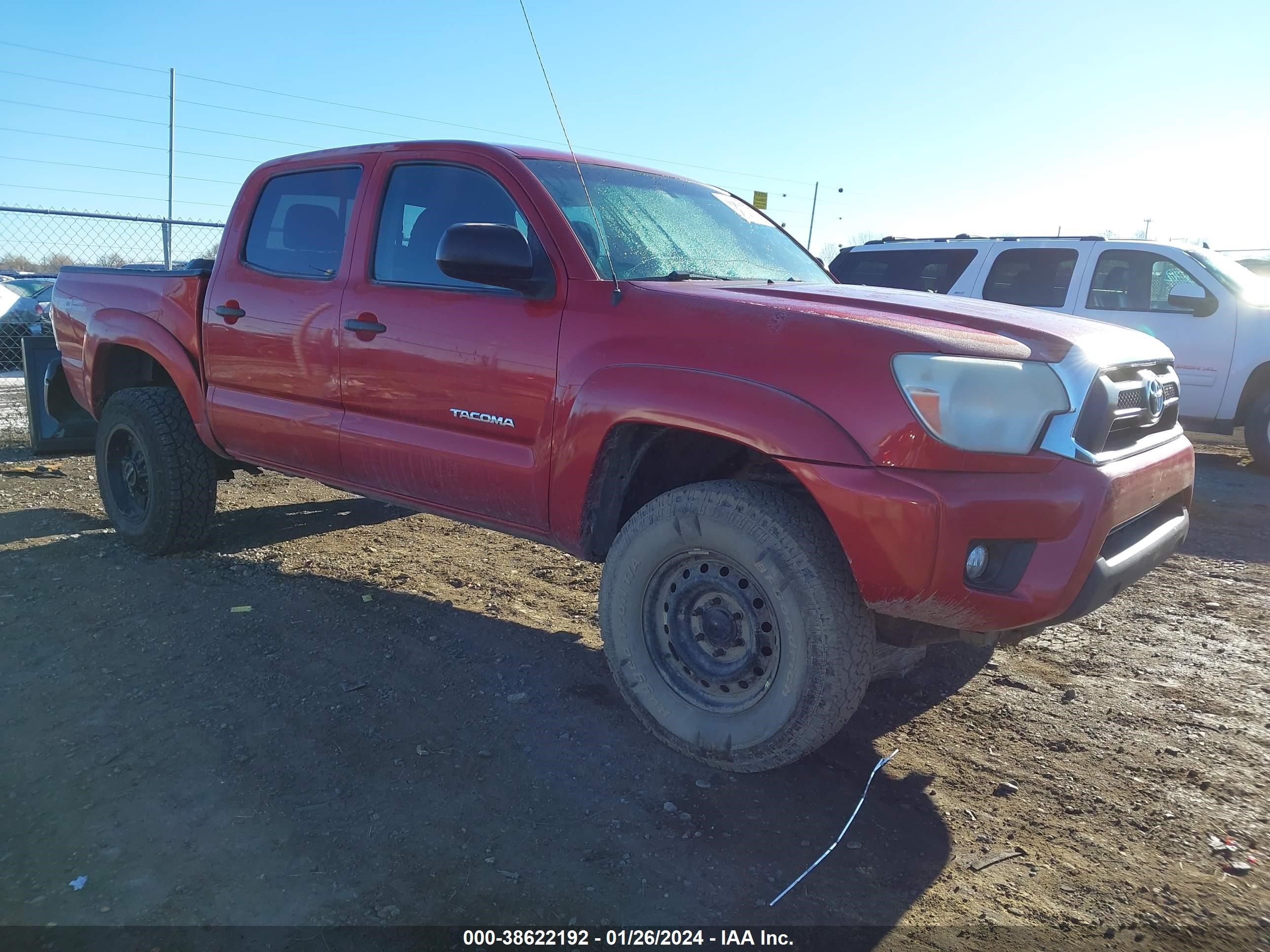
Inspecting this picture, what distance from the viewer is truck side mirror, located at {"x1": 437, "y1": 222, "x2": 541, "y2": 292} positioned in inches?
117

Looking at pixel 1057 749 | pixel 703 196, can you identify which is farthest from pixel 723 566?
pixel 703 196

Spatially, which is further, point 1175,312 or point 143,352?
point 1175,312

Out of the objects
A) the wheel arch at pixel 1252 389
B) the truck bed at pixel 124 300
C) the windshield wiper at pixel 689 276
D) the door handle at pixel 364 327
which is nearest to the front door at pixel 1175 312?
the wheel arch at pixel 1252 389

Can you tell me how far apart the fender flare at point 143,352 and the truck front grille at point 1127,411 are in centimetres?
392

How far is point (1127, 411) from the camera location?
2691 mm

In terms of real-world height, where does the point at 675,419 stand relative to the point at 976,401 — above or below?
below

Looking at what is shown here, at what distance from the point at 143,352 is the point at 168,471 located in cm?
78

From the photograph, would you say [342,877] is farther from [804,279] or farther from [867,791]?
[804,279]

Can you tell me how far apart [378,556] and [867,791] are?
311 cm

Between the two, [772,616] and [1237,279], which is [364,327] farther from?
[1237,279]

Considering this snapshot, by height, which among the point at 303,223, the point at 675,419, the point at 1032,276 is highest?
the point at 1032,276

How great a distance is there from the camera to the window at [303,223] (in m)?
3.92

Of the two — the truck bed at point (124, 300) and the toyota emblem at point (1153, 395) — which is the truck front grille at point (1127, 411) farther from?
the truck bed at point (124, 300)

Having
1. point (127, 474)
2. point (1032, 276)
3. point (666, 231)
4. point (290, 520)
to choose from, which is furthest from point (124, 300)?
point (1032, 276)
